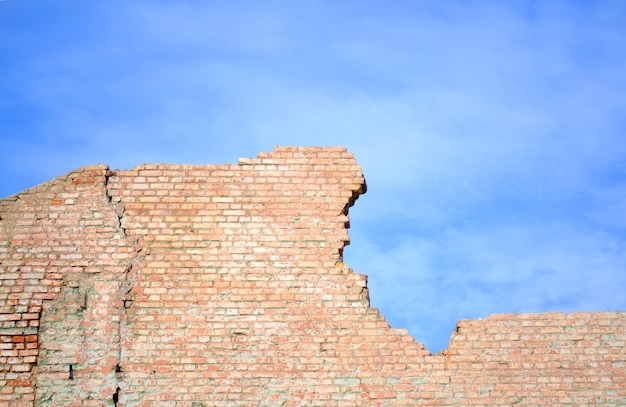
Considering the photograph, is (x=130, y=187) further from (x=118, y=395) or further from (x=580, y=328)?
(x=580, y=328)

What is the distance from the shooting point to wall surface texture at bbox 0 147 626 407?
880cm

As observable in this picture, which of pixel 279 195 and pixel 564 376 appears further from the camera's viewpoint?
pixel 279 195

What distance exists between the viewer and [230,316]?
901 cm

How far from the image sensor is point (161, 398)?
876 centimetres

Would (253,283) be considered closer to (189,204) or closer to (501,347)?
(189,204)

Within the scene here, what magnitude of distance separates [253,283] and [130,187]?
160cm

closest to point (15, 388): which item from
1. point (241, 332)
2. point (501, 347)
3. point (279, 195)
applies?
point (241, 332)

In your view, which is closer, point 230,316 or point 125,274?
point 230,316

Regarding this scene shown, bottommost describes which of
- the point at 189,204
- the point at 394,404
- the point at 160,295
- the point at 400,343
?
the point at 394,404

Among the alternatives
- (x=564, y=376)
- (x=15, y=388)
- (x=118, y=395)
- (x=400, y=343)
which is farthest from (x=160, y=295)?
(x=564, y=376)

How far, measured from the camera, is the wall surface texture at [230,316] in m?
8.80

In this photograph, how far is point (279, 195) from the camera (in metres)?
9.48

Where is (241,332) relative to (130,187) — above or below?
below

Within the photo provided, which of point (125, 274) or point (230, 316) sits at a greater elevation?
point (125, 274)
